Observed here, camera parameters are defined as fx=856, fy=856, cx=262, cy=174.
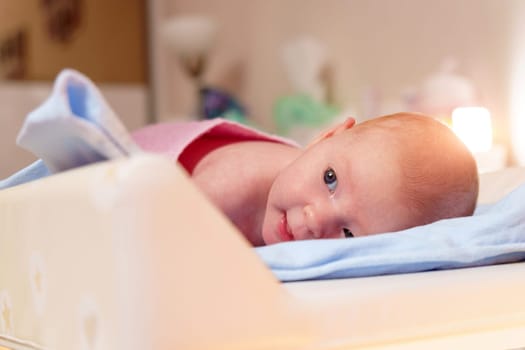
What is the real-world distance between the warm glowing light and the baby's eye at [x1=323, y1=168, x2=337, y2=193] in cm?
108

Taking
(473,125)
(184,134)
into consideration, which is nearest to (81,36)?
(473,125)

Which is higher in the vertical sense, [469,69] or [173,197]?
[173,197]

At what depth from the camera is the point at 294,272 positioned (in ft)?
2.65

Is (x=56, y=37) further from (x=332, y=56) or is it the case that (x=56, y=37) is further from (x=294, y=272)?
(x=294, y=272)

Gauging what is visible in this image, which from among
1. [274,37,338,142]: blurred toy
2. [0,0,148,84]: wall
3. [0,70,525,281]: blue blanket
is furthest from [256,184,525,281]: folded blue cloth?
[0,0,148,84]: wall

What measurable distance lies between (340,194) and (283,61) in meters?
2.21

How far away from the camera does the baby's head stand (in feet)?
3.48

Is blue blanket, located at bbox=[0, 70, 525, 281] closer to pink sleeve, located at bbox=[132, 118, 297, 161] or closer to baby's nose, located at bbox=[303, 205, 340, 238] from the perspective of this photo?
baby's nose, located at bbox=[303, 205, 340, 238]

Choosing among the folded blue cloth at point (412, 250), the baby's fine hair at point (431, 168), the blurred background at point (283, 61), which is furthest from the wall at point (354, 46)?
the folded blue cloth at point (412, 250)

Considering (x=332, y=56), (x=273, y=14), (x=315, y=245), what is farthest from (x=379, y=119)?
(x=273, y=14)

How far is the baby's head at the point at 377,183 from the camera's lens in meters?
1.06

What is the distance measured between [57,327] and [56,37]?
3299mm

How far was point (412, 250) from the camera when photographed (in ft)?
2.89

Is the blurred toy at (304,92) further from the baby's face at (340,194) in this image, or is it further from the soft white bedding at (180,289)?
the soft white bedding at (180,289)
